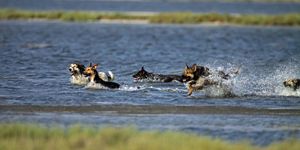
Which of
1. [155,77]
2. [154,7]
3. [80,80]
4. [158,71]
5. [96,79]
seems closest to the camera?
[96,79]

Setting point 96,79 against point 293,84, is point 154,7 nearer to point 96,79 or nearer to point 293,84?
point 96,79

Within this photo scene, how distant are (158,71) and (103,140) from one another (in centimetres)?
1858

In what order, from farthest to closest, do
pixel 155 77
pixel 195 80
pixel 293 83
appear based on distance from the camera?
1. pixel 155 77
2. pixel 293 83
3. pixel 195 80

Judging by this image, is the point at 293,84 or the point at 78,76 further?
the point at 78,76

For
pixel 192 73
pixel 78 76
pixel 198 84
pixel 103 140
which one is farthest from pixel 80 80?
pixel 103 140

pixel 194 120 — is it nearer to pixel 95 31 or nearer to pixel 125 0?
pixel 95 31

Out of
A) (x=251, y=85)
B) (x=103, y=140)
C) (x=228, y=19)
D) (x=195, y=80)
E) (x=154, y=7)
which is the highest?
(x=154, y=7)

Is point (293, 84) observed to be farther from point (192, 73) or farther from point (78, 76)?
point (78, 76)

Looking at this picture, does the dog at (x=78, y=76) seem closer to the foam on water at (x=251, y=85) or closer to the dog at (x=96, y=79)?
the dog at (x=96, y=79)

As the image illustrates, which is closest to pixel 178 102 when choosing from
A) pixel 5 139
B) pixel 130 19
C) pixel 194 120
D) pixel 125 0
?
pixel 194 120

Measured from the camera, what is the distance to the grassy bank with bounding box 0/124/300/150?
14.4m

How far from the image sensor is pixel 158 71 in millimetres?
33500

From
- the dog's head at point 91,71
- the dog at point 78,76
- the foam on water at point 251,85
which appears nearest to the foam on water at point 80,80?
the dog at point 78,76

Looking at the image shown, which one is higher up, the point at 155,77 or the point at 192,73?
the point at 192,73
